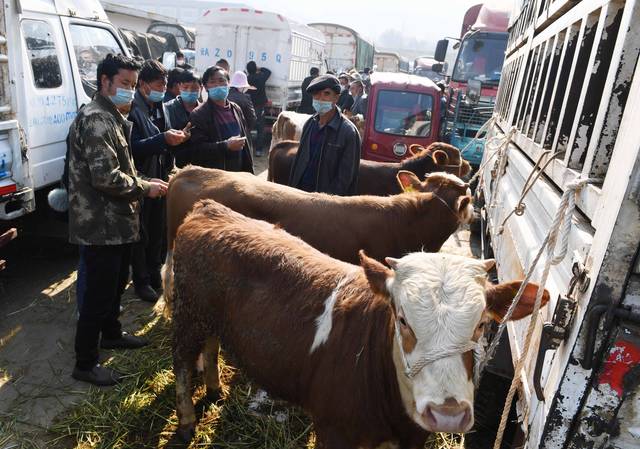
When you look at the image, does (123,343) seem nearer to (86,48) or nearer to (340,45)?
(86,48)

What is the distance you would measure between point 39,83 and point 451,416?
15.9 feet

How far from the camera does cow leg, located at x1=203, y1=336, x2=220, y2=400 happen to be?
336 cm

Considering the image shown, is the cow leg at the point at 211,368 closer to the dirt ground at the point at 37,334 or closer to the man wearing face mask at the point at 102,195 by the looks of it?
the man wearing face mask at the point at 102,195

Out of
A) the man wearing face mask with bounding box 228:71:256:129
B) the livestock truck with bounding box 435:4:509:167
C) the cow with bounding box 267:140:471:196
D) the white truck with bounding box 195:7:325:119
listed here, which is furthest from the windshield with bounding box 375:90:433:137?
the white truck with bounding box 195:7:325:119

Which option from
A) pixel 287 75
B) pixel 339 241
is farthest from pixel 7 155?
pixel 287 75

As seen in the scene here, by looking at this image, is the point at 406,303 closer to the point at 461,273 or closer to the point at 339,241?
the point at 461,273

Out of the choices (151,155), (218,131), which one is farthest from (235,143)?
(151,155)

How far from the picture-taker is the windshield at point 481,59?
11.2 meters

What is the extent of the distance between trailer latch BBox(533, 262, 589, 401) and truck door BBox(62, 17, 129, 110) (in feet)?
A: 17.4

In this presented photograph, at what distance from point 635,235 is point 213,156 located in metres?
4.39

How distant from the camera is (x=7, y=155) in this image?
13.1 feet

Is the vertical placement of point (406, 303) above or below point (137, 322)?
above

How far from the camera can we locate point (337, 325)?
2426 millimetres

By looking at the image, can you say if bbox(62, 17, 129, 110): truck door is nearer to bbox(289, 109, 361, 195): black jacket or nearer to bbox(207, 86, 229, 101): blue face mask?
bbox(207, 86, 229, 101): blue face mask
